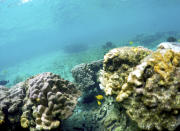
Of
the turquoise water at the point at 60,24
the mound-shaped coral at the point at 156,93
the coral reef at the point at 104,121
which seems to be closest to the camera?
the mound-shaped coral at the point at 156,93

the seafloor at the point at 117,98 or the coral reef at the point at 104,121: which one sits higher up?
the seafloor at the point at 117,98

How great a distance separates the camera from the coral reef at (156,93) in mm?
2021

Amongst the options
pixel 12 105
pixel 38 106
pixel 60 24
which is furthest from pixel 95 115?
pixel 60 24

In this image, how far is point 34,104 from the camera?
380 centimetres

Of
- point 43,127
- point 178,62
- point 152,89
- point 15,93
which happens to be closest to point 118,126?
point 152,89

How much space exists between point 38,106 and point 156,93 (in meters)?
3.05

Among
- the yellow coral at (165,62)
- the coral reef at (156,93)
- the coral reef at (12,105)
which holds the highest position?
the yellow coral at (165,62)

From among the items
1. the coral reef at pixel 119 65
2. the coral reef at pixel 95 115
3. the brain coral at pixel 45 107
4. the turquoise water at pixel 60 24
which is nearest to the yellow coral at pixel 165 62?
the coral reef at pixel 119 65

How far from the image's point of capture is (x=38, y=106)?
3.40 meters

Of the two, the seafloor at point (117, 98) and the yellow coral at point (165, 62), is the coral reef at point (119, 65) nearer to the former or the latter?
the seafloor at point (117, 98)

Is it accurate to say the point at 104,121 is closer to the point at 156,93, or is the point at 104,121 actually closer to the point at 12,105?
the point at 156,93

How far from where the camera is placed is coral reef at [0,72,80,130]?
3.29 metres

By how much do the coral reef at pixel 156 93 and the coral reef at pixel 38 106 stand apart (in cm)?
192

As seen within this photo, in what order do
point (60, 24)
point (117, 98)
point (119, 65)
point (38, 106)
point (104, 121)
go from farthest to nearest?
point (60, 24) → point (104, 121) → point (119, 65) → point (38, 106) → point (117, 98)
